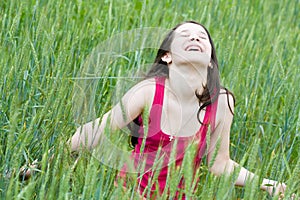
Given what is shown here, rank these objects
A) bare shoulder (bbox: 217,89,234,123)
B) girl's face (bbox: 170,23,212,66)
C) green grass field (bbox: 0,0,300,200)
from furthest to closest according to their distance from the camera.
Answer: bare shoulder (bbox: 217,89,234,123) → girl's face (bbox: 170,23,212,66) → green grass field (bbox: 0,0,300,200)

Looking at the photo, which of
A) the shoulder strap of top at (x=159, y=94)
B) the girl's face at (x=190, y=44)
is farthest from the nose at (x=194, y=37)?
the shoulder strap of top at (x=159, y=94)

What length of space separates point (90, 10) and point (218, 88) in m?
1.48

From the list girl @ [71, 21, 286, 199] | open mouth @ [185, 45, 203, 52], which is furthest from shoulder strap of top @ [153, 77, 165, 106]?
open mouth @ [185, 45, 203, 52]

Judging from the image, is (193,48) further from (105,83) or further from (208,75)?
(105,83)

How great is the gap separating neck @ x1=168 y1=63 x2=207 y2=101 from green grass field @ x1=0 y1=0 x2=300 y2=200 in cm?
15

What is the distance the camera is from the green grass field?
153 centimetres

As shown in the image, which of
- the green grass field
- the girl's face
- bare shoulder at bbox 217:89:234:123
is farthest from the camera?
bare shoulder at bbox 217:89:234:123

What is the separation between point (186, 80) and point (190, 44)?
108 mm

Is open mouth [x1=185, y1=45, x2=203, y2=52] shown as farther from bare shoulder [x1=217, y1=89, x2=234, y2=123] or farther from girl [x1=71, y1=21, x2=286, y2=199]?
bare shoulder [x1=217, y1=89, x2=234, y2=123]

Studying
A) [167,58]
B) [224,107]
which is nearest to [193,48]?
[167,58]

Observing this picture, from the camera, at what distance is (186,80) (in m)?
1.99

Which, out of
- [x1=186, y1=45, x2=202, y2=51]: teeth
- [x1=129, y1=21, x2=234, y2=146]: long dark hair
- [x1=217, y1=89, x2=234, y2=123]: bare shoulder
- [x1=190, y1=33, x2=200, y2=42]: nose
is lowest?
[x1=217, y1=89, x2=234, y2=123]: bare shoulder

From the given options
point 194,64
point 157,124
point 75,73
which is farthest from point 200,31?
point 75,73

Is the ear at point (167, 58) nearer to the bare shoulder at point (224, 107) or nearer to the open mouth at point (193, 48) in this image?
the open mouth at point (193, 48)
